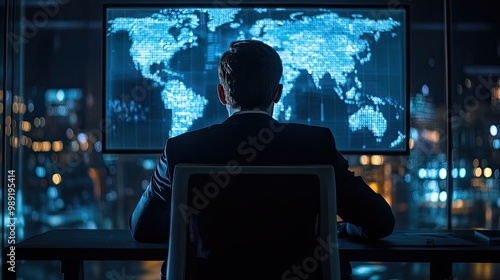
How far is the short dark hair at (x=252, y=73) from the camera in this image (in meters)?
1.61

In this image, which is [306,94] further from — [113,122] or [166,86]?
[113,122]

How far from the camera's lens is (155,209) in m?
1.72

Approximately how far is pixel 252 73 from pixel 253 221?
47 cm

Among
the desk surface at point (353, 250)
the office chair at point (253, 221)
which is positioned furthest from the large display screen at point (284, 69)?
the office chair at point (253, 221)

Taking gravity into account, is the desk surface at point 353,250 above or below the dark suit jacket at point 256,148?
below

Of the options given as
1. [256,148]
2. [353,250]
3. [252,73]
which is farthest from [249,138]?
[353,250]

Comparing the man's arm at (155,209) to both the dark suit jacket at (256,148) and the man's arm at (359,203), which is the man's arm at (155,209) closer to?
the dark suit jacket at (256,148)

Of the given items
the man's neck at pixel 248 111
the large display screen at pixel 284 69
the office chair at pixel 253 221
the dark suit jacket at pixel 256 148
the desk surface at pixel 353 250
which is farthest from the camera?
the large display screen at pixel 284 69

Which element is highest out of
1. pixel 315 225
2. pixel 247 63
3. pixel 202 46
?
pixel 202 46

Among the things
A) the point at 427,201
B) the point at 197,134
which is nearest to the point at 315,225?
the point at 197,134

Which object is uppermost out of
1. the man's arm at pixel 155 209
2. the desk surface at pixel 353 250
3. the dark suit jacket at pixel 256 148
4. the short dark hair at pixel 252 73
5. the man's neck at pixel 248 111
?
the short dark hair at pixel 252 73

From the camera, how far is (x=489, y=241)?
6.88ft

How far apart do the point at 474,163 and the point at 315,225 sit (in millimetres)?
2314

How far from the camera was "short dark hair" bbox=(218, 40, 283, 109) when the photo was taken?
1.61m
